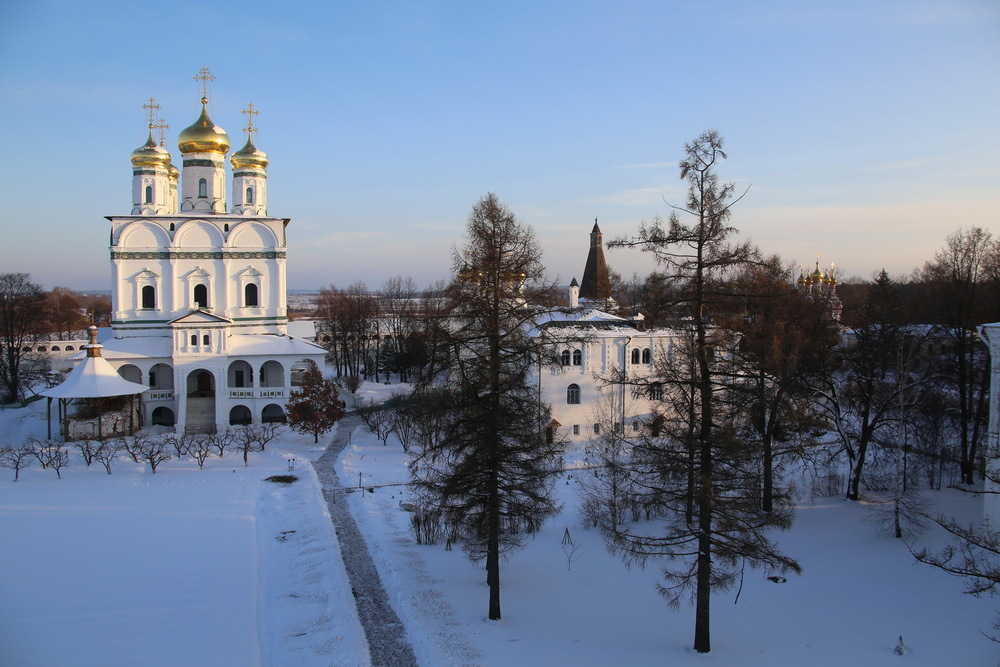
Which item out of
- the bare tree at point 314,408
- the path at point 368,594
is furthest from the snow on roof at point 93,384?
the path at point 368,594

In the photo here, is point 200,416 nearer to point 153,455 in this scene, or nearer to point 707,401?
point 153,455

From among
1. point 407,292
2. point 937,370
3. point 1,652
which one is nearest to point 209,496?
point 1,652

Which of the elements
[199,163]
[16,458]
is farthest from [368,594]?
[199,163]

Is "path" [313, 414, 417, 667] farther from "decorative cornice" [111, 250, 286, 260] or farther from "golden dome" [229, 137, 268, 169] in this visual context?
"golden dome" [229, 137, 268, 169]

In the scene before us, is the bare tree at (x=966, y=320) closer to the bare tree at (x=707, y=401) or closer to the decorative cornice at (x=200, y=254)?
the bare tree at (x=707, y=401)

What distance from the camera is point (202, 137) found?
32.4 meters

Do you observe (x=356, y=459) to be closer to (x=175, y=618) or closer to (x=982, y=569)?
(x=175, y=618)

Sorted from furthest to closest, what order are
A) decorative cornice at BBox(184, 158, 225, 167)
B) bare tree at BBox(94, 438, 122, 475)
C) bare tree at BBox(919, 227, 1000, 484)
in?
decorative cornice at BBox(184, 158, 225, 167)
bare tree at BBox(94, 438, 122, 475)
bare tree at BBox(919, 227, 1000, 484)

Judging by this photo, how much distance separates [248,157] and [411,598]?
2753 centimetres

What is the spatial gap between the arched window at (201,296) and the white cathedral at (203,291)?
0.16ft

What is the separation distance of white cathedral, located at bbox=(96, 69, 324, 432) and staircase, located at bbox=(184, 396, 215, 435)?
4cm

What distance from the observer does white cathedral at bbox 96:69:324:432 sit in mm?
29562

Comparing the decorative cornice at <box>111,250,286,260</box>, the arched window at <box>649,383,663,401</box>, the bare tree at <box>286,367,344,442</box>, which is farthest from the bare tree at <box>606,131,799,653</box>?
the decorative cornice at <box>111,250,286,260</box>

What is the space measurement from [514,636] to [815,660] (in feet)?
14.9
